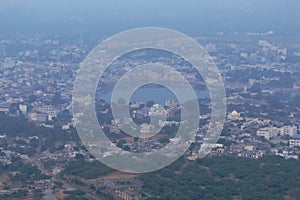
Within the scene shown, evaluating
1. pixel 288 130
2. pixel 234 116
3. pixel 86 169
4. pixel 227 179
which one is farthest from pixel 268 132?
pixel 86 169

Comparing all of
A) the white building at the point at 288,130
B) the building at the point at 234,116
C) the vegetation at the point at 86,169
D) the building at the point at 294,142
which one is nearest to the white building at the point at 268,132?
the white building at the point at 288,130

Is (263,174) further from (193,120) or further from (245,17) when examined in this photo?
(245,17)

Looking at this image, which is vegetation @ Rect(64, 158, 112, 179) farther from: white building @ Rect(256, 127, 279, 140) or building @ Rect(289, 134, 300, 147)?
white building @ Rect(256, 127, 279, 140)

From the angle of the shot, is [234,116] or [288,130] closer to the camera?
[288,130]

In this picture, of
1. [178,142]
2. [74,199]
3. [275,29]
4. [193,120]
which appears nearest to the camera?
[74,199]

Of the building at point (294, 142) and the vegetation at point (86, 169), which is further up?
the building at point (294, 142)

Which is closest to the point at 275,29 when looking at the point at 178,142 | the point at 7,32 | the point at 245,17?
the point at 245,17

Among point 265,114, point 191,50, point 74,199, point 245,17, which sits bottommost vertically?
point 74,199

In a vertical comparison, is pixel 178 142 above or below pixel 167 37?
below

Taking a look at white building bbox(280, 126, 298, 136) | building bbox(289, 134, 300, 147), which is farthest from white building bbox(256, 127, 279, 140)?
building bbox(289, 134, 300, 147)

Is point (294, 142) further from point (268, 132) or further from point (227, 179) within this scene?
point (227, 179)

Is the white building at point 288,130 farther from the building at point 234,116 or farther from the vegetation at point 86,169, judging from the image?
the vegetation at point 86,169
